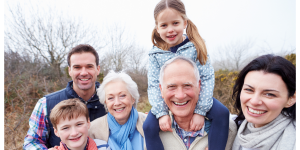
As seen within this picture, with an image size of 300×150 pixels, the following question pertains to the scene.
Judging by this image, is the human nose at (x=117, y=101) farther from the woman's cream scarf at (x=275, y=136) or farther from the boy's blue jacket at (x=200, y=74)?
the woman's cream scarf at (x=275, y=136)

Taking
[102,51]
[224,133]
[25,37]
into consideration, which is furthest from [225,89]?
[25,37]

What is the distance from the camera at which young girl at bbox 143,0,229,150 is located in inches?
76.6

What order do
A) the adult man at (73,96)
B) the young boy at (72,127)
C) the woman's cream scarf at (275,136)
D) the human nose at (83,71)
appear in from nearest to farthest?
the woman's cream scarf at (275,136) < the young boy at (72,127) < the adult man at (73,96) < the human nose at (83,71)

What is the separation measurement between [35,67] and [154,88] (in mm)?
10872

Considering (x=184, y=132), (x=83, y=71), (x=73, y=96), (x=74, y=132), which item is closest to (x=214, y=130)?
(x=184, y=132)

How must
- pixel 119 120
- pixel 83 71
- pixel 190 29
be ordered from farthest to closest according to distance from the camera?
pixel 83 71, pixel 119 120, pixel 190 29

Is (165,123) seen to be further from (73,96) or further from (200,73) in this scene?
(73,96)

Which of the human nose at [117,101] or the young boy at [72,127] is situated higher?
the human nose at [117,101]

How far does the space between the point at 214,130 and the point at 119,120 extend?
1.37 m

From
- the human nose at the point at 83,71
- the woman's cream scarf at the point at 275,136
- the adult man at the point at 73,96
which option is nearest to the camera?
the woman's cream scarf at the point at 275,136

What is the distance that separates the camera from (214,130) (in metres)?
1.94

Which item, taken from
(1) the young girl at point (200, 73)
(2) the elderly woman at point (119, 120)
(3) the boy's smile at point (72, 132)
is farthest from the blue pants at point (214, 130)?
(3) the boy's smile at point (72, 132)

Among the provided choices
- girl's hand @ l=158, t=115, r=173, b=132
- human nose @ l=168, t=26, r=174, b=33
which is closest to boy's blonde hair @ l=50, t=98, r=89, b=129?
girl's hand @ l=158, t=115, r=173, b=132

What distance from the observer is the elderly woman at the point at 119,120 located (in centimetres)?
235
